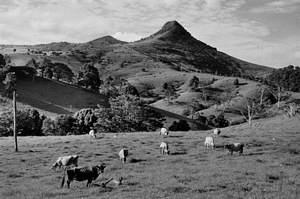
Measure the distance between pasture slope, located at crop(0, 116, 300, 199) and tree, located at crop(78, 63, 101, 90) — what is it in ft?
411

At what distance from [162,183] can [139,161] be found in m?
12.8

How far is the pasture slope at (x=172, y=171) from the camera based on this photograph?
21297 millimetres

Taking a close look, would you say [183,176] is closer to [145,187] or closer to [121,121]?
[145,187]

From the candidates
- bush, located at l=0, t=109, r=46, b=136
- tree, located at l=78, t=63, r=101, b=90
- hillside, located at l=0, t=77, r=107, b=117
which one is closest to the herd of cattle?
bush, located at l=0, t=109, r=46, b=136

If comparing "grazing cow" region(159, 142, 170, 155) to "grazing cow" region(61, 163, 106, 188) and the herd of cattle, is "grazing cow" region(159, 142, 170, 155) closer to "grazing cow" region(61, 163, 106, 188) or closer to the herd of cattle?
the herd of cattle

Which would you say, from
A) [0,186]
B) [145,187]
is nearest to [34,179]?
[0,186]

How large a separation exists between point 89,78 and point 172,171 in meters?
150

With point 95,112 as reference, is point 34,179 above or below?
below

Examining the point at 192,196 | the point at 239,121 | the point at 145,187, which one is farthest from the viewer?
the point at 239,121

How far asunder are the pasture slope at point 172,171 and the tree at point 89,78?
125260mm

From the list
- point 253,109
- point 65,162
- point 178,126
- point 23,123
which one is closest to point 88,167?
point 65,162

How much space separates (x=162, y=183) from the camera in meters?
23.9

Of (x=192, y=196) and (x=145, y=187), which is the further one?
(x=145, y=187)

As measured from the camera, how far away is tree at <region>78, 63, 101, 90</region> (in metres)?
174
